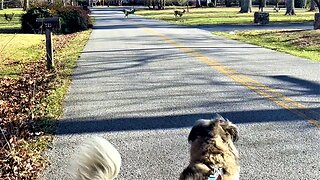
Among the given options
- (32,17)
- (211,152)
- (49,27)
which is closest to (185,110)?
(211,152)

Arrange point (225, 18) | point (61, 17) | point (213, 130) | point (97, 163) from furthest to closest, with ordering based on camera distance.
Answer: point (225, 18) → point (61, 17) → point (213, 130) → point (97, 163)

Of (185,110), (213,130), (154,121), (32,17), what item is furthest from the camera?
(32,17)

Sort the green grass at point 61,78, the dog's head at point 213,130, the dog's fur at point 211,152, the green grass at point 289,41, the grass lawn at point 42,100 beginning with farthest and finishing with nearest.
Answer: the green grass at point 289,41, the green grass at point 61,78, the grass lawn at point 42,100, the dog's head at point 213,130, the dog's fur at point 211,152

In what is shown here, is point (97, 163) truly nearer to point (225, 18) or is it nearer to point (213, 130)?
point (213, 130)

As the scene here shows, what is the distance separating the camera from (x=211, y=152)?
3.33 meters

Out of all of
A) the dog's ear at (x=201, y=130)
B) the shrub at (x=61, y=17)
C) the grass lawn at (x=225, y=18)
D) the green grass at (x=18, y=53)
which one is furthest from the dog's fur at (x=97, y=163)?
the grass lawn at (x=225, y=18)

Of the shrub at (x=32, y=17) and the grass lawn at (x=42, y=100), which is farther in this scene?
the shrub at (x=32, y=17)

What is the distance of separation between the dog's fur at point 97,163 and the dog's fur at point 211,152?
465 millimetres

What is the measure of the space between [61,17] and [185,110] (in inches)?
939

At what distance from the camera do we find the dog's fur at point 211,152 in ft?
10.3

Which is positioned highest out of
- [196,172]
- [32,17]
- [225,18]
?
[32,17]

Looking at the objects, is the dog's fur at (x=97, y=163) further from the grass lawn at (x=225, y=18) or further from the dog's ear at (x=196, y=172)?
the grass lawn at (x=225, y=18)

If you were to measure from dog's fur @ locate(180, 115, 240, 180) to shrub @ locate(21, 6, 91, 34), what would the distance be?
83.4ft

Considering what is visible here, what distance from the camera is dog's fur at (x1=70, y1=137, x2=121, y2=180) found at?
299cm
